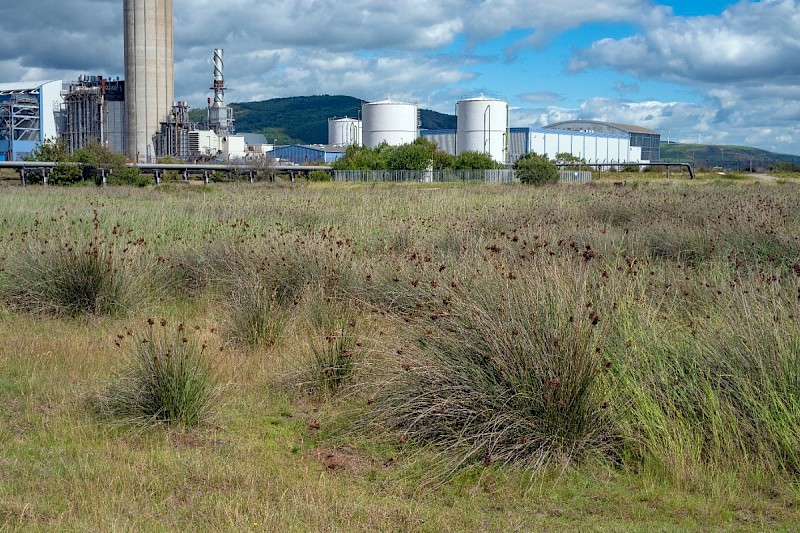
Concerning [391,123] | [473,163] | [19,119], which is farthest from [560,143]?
[19,119]

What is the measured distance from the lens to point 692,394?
225 inches

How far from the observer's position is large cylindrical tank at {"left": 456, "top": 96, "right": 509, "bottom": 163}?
80688mm

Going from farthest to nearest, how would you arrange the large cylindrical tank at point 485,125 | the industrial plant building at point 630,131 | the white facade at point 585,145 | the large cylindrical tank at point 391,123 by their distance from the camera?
the industrial plant building at point 630,131
the white facade at point 585,145
the large cylindrical tank at point 391,123
the large cylindrical tank at point 485,125

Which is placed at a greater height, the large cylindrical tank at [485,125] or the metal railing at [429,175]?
the large cylindrical tank at [485,125]

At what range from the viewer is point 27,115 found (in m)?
78.8

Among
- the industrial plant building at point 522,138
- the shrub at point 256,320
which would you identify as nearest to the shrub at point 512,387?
the shrub at point 256,320

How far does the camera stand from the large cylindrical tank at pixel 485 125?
265 feet

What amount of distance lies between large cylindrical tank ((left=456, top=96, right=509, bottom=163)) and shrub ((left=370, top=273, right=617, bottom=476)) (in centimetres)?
7545

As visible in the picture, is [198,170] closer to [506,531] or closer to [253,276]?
[253,276]

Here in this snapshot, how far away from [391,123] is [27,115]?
1370 inches

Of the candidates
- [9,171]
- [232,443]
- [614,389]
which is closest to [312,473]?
[232,443]

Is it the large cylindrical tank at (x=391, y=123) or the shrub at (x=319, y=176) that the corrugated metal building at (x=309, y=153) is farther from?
the shrub at (x=319, y=176)

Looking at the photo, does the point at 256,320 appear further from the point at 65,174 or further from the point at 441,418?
the point at 65,174

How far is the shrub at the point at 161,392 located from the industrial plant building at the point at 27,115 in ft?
249
